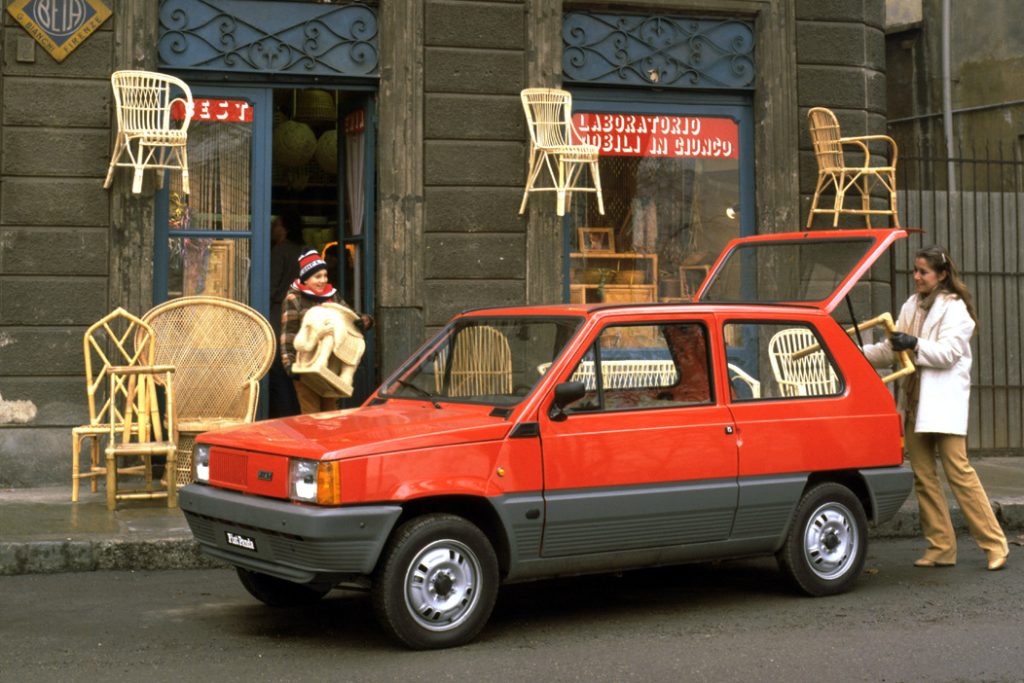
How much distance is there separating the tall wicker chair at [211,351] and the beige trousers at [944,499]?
4.74m

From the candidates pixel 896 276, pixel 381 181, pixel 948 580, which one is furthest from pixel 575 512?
pixel 896 276

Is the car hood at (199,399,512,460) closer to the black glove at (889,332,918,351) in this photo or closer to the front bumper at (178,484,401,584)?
the front bumper at (178,484,401,584)

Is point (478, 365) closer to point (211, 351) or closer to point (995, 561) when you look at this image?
point (995, 561)

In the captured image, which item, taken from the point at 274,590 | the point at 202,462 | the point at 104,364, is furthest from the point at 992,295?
the point at 202,462

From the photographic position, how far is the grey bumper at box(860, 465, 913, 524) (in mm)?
7129

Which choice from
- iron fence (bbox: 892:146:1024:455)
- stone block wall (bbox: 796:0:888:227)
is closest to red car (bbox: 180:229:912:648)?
stone block wall (bbox: 796:0:888:227)

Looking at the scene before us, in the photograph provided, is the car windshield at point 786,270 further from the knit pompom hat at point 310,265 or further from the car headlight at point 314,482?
the knit pompom hat at point 310,265

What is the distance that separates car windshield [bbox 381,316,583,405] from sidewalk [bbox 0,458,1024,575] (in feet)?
6.48

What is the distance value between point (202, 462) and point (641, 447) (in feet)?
6.82

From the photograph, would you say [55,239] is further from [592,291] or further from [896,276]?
[896,276]

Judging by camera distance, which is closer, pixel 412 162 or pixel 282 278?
pixel 412 162

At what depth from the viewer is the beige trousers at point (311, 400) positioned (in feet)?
33.8

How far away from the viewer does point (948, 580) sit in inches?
295

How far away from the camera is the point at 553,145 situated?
11.1 m
